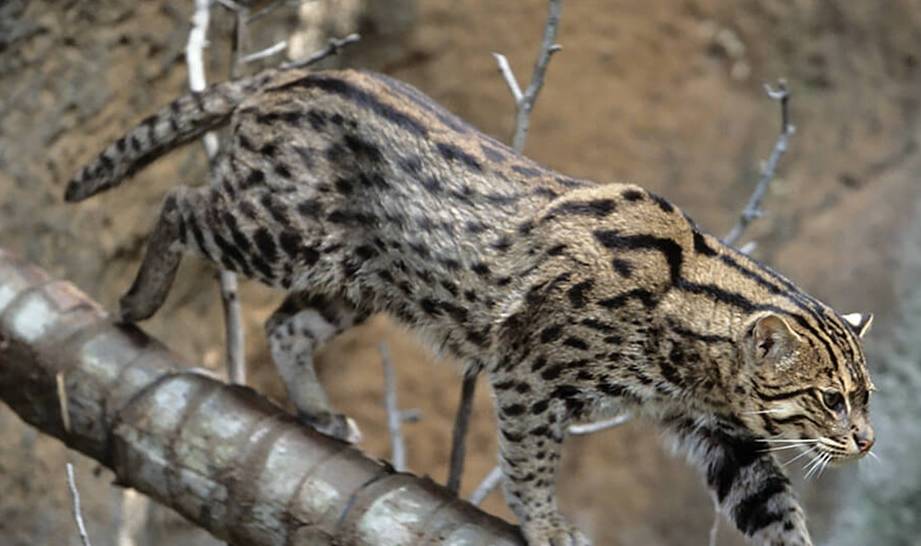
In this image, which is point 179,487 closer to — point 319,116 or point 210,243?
point 210,243

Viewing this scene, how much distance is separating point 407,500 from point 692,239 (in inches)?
47.9

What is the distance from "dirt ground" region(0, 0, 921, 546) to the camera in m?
7.63

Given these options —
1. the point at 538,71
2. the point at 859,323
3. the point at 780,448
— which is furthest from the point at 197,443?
the point at 859,323

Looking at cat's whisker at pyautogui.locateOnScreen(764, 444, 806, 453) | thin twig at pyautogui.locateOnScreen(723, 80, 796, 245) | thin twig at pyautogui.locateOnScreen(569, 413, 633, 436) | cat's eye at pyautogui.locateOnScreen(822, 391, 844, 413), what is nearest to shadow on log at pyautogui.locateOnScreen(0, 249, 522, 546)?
thin twig at pyautogui.locateOnScreen(569, 413, 633, 436)

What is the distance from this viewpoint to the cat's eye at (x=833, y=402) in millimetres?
4230

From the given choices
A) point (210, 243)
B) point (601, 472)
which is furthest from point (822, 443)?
point (601, 472)

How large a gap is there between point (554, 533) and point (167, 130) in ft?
6.57

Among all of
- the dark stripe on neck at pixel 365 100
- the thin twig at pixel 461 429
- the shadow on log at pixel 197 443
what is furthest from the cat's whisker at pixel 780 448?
the dark stripe on neck at pixel 365 100

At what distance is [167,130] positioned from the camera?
5176mm

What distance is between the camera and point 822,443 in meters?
4.27

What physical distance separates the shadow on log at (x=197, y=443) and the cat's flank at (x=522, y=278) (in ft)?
0.84

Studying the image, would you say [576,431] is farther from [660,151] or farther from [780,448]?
[660,151]

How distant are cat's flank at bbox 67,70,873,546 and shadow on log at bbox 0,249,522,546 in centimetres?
26

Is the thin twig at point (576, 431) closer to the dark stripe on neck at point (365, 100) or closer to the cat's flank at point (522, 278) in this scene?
the cat's flank at point (522, 278)
